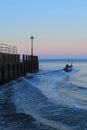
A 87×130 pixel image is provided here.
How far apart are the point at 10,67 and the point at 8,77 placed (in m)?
1.57

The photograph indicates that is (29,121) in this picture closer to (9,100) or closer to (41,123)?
(41,123)

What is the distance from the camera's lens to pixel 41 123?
446 inches

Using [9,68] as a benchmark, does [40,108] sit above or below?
below

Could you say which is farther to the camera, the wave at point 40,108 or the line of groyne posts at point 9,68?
the line of groyne posts at point 9,68

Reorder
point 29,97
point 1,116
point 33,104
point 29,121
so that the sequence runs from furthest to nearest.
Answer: point 29,97, point 33,104, point 1,116, point 29,121

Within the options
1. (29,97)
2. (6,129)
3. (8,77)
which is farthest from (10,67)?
(6,129)

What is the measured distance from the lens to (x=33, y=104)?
1588cm

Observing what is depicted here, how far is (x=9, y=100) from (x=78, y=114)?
16.3 ft

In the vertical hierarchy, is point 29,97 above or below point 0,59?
below

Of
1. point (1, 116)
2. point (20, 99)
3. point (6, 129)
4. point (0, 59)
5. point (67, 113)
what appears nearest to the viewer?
point (6, 129)

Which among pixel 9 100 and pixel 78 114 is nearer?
pixel 78 114

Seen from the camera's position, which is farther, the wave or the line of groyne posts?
the line of groyne posts

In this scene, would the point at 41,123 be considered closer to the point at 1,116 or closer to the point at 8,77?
the point at 1,116

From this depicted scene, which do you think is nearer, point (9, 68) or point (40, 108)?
point (40, 108)
